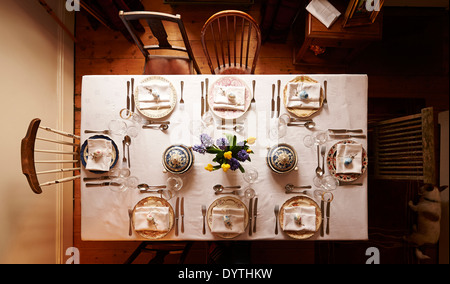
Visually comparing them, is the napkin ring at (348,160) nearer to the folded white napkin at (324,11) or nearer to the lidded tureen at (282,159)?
the lidded tureen at (282,159)

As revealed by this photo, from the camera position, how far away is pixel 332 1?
175 cm

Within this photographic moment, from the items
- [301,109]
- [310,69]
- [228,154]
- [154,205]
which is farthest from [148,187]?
[310,69]

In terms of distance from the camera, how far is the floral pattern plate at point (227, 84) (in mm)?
1521

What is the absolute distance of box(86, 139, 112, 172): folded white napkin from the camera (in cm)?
148

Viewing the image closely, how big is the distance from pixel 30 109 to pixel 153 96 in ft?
3.52

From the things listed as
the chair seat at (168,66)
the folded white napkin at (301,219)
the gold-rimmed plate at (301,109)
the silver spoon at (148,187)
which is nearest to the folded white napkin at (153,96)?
the chair seat at (168,66)

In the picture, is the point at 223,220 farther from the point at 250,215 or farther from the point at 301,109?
the point at 301,109

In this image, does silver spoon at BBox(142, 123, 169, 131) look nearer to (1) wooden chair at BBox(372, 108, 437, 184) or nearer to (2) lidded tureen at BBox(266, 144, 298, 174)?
(2) lidded tureen at BBox(266, 144, 298, 174)

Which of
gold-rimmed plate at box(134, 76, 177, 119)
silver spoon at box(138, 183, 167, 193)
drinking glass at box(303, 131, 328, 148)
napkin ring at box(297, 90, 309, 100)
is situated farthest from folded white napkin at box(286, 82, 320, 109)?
silver spoon at box(138, 183, 167, 193)

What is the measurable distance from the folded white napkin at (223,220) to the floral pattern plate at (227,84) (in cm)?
62

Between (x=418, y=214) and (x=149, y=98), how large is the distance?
7.30 ft

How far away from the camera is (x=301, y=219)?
58.2 inches

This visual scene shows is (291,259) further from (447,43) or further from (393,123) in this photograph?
(447,43)

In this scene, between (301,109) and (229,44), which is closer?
(301,109)
